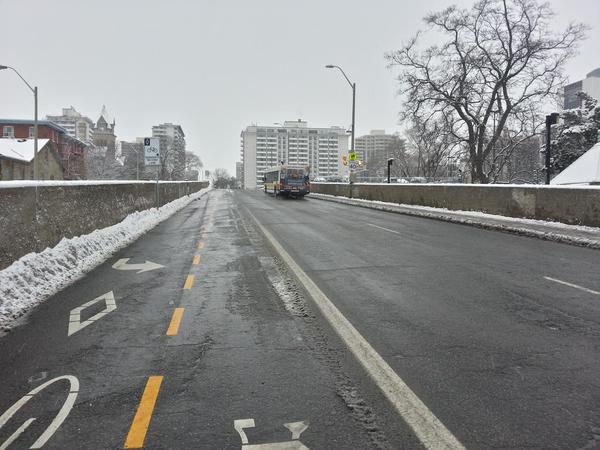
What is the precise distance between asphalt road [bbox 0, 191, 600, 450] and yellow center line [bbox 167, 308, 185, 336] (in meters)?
0.03

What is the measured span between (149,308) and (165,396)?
2648 millimetres

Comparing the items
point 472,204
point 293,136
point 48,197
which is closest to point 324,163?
point 293,136

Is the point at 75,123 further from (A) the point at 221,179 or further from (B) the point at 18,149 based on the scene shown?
(B) the point at 18,149

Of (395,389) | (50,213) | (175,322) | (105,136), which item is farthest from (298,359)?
(105,136)

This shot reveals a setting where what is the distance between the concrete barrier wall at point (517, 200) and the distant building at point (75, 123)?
131160mm

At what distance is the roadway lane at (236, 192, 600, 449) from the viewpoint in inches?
126

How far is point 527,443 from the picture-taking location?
287cm

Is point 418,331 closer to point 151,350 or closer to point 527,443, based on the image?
point 527,443

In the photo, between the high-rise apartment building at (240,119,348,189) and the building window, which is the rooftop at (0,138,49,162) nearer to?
the building window

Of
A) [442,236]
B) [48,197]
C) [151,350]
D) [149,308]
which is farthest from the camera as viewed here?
[442,236]

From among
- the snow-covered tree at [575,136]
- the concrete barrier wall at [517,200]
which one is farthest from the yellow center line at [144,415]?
the snow-covered tree at [575,136]

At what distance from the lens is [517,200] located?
1809 centimetres

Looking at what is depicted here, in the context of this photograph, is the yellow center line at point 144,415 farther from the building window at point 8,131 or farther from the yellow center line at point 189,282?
the building window at point 8,131

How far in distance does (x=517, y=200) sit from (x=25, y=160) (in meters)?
49.5
